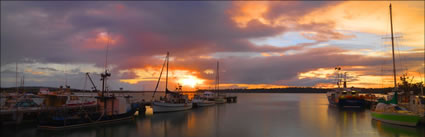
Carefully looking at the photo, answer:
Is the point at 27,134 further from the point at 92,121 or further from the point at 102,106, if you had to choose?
the point at 102,106

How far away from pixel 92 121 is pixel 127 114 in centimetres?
593

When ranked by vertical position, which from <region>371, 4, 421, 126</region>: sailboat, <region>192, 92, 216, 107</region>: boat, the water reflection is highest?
<region>371, 4, 421, 126</region>: sailboat

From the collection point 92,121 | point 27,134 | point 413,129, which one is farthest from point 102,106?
point 413,129

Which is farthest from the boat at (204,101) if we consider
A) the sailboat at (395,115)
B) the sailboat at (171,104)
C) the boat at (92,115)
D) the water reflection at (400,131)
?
the water reflection at (400,131)

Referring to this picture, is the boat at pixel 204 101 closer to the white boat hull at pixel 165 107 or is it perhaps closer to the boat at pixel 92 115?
the white boat hull at pixel 165 107

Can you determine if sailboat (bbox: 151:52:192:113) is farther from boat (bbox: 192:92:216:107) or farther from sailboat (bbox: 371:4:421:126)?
sailboat (bbox: 371:4:421:126)

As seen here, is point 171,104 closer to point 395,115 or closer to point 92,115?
point 92,115

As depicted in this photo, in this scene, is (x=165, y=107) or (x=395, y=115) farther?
(x=165, y=107)

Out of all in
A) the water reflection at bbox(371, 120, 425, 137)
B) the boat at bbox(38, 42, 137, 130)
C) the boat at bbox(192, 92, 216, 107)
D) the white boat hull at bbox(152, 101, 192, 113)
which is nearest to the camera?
the water reflection at bbox(371, 120, 425, 137)

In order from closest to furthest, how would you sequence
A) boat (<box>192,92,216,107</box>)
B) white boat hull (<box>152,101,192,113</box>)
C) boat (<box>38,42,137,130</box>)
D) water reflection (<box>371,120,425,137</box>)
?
water reflection (<box>371,120,425,137</box>) → boat (<box>38,42,137,130</box>) → white boat hull (<box>152,101,192,113</box>) → boat (<box>192,92,216,107</box>)

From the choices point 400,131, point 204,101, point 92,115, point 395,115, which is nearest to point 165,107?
point 92,115

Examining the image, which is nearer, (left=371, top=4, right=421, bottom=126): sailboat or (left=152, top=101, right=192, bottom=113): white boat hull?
(left=371, top=4, right=421, bottom=126): sailboat

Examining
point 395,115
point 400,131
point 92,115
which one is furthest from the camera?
point 92,115

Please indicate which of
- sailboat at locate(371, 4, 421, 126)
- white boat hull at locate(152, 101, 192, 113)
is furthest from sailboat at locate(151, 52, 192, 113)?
sailboat at locate(371, 4, 421, 126)
